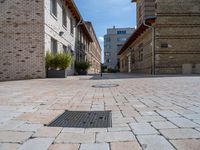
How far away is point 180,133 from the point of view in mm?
2527

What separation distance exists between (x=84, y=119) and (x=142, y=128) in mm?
899

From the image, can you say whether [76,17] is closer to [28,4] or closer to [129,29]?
[28,4]

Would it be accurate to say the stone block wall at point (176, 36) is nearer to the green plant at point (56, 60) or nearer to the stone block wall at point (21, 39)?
the green plant at point (56, 60)

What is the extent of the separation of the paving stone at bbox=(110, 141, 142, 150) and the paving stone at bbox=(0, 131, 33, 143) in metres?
0.93

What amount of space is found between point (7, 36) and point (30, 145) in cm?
1166

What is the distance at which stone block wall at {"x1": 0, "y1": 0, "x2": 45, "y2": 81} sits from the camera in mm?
12617

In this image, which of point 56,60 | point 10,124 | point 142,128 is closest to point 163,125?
point 142,128

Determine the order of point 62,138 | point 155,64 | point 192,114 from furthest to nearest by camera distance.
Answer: point 155,64 < point 192,114 < point 62,138

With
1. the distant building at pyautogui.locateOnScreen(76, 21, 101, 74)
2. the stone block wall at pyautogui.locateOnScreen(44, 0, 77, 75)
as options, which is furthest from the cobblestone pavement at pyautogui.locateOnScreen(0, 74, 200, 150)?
the distant building at pyautogui.locateOnScreen(76, 21, 101, 74)

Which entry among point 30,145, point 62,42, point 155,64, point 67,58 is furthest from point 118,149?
point 155,64

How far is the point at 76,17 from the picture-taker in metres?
22.8

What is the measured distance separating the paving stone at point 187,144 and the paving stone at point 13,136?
1.51 m

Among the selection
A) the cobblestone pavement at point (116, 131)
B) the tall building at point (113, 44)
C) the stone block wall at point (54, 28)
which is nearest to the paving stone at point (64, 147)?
the cobblestone pavement at point (116, 131)

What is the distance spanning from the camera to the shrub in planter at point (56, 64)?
12844 millimetres
